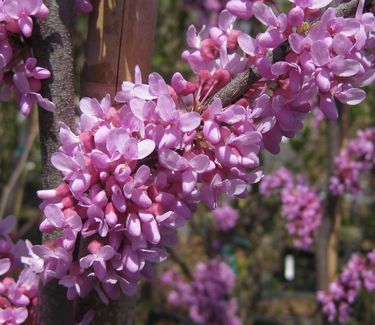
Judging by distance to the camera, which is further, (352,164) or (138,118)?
(352,164)

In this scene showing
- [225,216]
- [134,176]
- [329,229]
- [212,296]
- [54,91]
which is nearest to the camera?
[134,176]

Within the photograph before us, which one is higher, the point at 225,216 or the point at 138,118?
the point at 138,118

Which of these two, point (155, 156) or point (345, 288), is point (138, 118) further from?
point (345, 288)

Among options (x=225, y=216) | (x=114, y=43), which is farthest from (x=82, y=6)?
(x=225, y=216)

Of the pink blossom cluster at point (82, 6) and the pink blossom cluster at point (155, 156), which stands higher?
the pink blossom cluster at point (82, 6)

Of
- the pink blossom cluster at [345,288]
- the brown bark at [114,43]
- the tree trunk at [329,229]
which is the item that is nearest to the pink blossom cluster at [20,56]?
the brown bark at [114,43]

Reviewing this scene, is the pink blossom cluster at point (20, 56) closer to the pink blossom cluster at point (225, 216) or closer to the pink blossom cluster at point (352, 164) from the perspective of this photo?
the pink blossom cluster at point (352, 164)

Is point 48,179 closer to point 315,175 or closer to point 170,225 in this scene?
point 170,225

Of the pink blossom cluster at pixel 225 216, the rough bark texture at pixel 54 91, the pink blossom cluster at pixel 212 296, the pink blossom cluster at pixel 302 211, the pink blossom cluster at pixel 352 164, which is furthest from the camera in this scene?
the pink blossom cluster at pixel 225 216

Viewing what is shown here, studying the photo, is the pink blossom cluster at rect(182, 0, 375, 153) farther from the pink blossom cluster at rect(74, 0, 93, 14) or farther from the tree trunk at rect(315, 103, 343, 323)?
the tree trunk at rect(315, 103, 343, 323)
